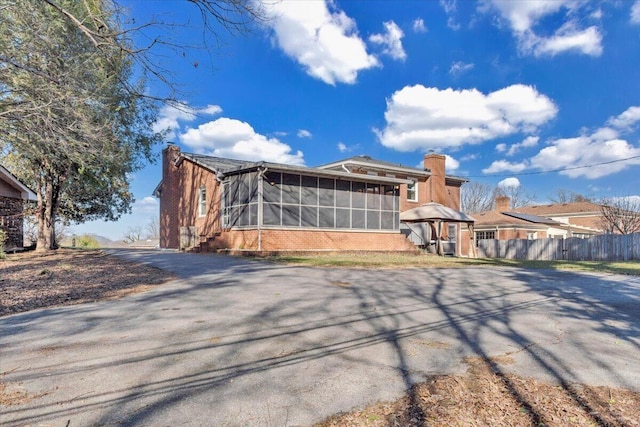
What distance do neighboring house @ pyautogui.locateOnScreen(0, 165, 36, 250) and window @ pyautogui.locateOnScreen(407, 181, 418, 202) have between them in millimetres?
20047

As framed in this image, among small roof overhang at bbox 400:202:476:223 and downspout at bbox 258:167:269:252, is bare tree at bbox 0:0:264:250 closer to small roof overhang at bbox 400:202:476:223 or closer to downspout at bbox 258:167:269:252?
downspout at bbox 258:167:269:252

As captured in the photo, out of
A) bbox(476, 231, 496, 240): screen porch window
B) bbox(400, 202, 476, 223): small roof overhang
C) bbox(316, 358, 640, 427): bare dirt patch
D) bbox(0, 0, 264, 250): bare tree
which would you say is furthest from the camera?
bbox(476, 231, 496, 240): screen porch window

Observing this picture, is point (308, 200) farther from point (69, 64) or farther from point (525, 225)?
point (525, 225)

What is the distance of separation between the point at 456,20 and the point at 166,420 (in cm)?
1883

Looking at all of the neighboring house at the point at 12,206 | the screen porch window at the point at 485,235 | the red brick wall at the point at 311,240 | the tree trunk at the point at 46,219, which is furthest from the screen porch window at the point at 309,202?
the screen porch window at the point at 485,235

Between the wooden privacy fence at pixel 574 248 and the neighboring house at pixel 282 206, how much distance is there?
865cm

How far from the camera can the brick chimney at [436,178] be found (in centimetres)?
2448

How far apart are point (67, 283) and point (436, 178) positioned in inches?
854

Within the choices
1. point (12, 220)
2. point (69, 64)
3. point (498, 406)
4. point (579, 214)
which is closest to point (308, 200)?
point (69, 64)

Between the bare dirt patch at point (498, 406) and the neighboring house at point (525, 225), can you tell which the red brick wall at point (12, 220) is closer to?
the bare dirt patch at point (498, 406)

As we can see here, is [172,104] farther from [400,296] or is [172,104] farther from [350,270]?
[350,270]

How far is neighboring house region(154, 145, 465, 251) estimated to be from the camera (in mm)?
15328

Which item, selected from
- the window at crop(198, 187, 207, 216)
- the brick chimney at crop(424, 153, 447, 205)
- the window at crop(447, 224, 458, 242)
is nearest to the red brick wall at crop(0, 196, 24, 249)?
the window at crop(198, 187, 207, 216)

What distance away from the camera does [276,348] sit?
3.70 meters
